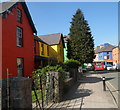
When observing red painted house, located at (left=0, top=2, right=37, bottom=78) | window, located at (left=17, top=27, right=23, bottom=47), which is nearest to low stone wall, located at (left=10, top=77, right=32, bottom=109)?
red painted house, located at (left=0, top=2, right=37, bottom=78)

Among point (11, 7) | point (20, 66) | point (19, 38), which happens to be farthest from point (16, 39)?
point (11, 7)

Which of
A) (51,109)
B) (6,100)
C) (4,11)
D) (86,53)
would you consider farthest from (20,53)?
(86,53)

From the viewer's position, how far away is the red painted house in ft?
35.4

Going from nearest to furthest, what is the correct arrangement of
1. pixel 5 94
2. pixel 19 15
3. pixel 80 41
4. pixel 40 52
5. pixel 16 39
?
1. pixel 5 94
2. pixel 16 39
3. pixel 19 15
4. pixel 40 52
5. pixel 80 41

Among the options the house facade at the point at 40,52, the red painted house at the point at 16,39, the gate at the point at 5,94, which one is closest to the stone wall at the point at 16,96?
the gate at the point at 5,94

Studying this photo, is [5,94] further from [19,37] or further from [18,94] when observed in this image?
[19,37]

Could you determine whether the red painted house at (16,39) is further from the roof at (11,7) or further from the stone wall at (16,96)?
the stone wall at (16,96)

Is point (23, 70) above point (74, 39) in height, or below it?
below

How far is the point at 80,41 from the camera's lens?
101 feet

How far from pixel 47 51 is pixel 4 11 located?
45.6 feet

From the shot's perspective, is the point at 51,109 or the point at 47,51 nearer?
the point at 51,109

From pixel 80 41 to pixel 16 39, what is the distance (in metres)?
20.2

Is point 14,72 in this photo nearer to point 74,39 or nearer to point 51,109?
point 51,109

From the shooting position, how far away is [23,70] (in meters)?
13.4
